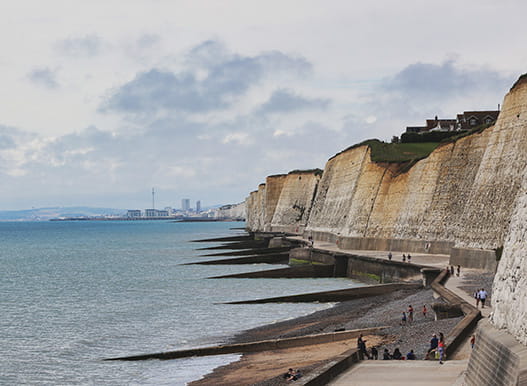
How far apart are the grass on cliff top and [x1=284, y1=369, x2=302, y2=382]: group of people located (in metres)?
46.2

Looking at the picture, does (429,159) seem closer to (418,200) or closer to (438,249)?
(418,200)

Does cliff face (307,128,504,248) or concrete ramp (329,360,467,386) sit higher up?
cliff face (307,128,504,248)

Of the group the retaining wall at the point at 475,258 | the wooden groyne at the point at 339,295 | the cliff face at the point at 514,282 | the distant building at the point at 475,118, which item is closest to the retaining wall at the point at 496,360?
the cliff face at the point at 514,282

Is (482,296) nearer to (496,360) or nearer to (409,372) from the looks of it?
(409,372)

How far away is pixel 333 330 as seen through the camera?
85.5 feet

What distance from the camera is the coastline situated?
66.2 feet

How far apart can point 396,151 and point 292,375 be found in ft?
181

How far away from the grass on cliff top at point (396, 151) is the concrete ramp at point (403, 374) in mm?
47134

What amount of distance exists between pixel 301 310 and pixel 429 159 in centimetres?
2170

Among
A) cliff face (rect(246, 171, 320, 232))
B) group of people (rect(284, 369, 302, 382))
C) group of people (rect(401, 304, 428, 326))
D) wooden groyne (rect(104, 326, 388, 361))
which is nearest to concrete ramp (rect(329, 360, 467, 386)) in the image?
group of people (rect(284, 369, 302, 382))

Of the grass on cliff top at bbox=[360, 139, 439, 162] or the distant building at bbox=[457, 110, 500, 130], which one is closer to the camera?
the grass on cliff top at bbox=[360, 139, 439, 162]

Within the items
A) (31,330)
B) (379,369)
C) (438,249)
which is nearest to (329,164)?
(438,249)

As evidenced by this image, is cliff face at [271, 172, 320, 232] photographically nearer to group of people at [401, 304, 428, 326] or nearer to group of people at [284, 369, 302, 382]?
group of people at [401, 304, 428, 326]

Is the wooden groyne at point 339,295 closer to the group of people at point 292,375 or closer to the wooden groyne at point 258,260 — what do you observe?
the group of people at point 292,375
